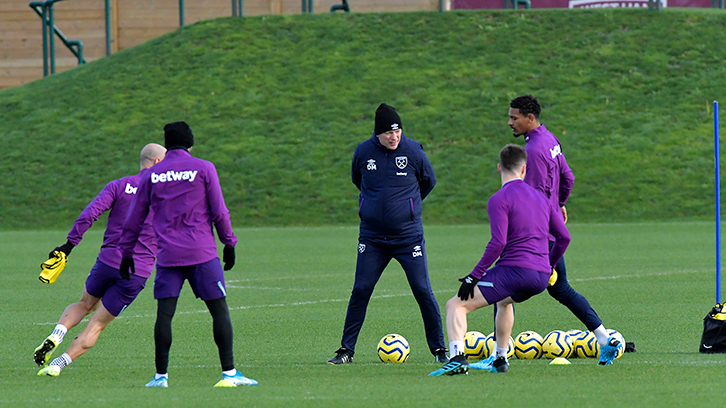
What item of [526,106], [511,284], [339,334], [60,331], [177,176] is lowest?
[339,334]

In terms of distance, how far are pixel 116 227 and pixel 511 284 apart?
3.36 meters

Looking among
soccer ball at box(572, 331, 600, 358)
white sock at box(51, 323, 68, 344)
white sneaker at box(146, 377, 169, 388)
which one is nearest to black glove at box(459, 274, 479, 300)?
soccer ball at box(572, 331, 600, 358)

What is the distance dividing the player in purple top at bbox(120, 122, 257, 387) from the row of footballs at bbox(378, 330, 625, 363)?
1.80 m

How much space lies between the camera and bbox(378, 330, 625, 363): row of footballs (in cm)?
898

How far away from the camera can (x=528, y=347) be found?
29.9ft

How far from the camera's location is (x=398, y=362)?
895 cm

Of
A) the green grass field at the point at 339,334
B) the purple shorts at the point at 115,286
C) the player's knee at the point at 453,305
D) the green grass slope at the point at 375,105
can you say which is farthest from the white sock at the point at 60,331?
the green grass slope at the point at 375,105

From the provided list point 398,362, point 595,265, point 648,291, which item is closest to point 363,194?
point 398,362

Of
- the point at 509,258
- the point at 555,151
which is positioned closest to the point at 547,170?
the point at 555,151

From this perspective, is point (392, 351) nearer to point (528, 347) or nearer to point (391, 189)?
point (528, 347)

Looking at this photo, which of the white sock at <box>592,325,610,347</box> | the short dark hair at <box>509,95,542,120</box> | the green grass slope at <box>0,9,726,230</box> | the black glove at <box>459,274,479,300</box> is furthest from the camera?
the green grass slope at <box>0,9,726,230</box>

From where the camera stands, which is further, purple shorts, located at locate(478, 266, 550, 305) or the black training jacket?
the black training jacket

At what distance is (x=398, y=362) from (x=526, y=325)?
265cm

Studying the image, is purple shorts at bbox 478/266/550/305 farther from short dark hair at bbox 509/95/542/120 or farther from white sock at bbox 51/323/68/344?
white sock at bbox 51/323/68/344
